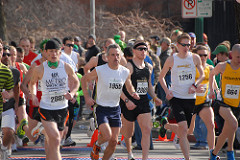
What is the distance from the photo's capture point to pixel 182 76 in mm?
9320

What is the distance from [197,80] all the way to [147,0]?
14.9 metres

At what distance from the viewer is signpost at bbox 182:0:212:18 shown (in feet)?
43.5

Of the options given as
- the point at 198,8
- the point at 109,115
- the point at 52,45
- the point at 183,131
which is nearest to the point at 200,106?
the point at 183,131

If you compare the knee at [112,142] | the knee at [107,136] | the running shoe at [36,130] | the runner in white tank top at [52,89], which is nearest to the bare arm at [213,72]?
the knee at [112,142]

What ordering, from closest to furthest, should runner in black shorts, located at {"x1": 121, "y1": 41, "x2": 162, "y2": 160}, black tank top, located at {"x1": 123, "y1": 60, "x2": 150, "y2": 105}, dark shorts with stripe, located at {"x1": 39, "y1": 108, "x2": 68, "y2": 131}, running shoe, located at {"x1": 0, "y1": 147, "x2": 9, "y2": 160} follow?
dark shorts with stripe, located at {"x1": 39, "y1": 108, "x2": 68, "y2": 131} → running shoe, located at {"x1": 0, "y1": 147, "x2": 9, "y2": 160} → runner in black shorts, located at {"x1": 121, "y1": 41, "x2": 162, "y2": 160} → black tank top, located at {"x1": 123, "y1": 60, "x2": 150, "y2": 105}

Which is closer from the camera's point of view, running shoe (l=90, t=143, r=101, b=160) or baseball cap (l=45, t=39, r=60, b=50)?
baseball cap (l=45, t=39, r=60, b=50)

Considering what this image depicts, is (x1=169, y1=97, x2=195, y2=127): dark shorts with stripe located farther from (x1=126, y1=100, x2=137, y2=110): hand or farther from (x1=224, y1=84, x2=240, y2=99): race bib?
(x1=126, y1=100, x2=137, y2=110): hand

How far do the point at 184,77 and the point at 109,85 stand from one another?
1.52 m

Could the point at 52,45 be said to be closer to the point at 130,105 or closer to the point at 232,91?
the point at 130,105

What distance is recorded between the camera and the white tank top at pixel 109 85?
27.7 feet

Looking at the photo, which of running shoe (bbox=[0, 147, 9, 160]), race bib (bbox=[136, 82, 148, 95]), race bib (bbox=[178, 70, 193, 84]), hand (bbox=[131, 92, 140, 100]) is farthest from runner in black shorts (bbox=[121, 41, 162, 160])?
running shoe (bbox=[0, 147, 9, 160])

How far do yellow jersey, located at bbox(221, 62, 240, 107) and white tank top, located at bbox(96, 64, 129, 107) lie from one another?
186cm

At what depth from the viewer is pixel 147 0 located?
2406cm

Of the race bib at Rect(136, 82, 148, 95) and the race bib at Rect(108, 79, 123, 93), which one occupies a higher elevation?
the race bib at Rect(108, 79, 123, 93)
